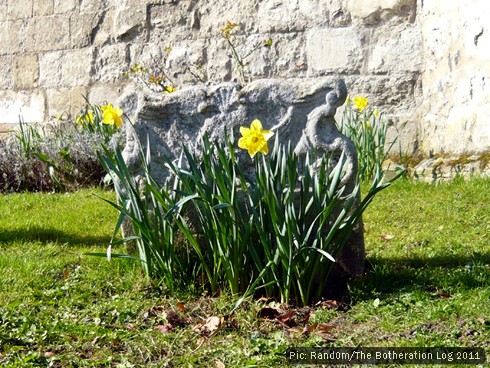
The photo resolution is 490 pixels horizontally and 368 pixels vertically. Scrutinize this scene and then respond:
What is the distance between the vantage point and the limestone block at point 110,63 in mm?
7719

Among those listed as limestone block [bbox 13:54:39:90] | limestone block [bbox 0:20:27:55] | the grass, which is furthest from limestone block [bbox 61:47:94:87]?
the grass

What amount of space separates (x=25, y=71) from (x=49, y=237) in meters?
4.27

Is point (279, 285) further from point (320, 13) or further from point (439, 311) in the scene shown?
point (320, 13)

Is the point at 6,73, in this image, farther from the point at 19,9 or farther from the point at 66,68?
the point at 66,68

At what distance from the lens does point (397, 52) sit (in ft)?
21.8

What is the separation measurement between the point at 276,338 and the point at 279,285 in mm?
373

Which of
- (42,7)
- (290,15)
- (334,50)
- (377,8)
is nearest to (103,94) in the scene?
(42,7)

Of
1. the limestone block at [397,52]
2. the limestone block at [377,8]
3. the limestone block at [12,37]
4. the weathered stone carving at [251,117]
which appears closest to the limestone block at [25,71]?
the limestone block at [12,37]

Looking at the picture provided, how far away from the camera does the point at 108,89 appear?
25.7 feet

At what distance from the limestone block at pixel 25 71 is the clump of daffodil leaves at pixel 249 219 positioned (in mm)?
5183

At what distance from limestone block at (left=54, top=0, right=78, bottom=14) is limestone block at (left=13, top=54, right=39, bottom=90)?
0.59m

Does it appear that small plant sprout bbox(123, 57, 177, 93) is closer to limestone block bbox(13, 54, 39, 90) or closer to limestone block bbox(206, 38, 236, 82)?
limestone block bbox(206, 38, 236, 82)

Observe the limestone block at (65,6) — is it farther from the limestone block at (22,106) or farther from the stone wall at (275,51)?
the limestone block at (22,106)

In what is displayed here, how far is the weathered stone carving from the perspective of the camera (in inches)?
141
